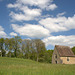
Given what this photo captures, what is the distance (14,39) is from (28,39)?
9.96 meters

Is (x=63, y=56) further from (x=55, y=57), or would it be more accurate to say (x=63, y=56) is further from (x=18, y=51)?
(x=18, y=51)

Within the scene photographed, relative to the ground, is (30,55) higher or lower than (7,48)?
lower

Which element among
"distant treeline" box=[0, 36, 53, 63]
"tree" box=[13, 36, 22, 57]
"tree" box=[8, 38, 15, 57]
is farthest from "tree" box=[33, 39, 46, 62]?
"tree" box=[8, 38, 15, 57]

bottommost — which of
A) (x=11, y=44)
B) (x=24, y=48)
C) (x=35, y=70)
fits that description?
(x=35, y=70)

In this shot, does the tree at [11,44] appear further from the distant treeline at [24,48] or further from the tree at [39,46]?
the tree at [39,46]

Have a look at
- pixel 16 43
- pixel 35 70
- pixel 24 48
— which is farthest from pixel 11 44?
pixel 35 70

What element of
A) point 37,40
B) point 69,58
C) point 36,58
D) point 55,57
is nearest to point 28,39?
point 37,40

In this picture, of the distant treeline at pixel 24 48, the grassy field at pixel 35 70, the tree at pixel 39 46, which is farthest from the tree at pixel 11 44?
the grassy field at pixel 35 70

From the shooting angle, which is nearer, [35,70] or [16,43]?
[35,70]

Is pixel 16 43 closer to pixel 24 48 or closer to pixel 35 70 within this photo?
pixel 24 48

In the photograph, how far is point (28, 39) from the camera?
7475 cm

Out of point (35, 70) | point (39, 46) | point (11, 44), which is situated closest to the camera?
point (35, 70)

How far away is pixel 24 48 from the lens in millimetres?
73938

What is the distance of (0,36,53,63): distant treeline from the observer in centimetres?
7232
